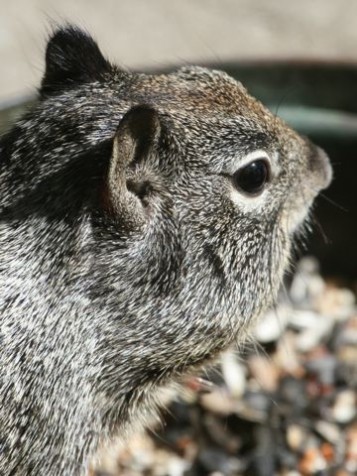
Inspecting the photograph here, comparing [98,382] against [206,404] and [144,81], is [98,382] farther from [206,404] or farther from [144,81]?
[206,404]

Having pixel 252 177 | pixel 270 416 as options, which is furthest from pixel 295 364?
pixel 252 177

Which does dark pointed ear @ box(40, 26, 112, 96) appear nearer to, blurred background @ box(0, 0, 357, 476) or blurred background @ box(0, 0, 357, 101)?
blurred background @ box(0, 0, 357, 476)

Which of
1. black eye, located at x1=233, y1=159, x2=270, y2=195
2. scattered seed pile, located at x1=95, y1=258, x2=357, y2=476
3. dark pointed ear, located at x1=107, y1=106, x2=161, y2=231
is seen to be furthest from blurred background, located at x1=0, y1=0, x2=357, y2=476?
dark pointed ear, located at x1=107, y1=106, x2=161, y2=231

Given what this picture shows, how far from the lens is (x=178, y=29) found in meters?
3.98

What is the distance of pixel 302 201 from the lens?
88.8 inches

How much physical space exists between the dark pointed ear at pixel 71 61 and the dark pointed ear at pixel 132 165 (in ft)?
0.95

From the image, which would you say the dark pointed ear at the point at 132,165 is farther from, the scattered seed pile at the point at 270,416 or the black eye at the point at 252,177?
the scattered seed pile at the point at 270,416

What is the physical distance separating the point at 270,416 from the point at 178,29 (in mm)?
1749

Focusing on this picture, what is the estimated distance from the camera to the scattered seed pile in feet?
8.91

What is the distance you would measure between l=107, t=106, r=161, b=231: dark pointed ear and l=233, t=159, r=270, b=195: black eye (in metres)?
0.19

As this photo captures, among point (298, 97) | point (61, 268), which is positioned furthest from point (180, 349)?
point (298, 97)

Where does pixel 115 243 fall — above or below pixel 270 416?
above

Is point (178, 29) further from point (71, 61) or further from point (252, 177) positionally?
point (252, 177)

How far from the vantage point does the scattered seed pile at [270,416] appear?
2715mm
